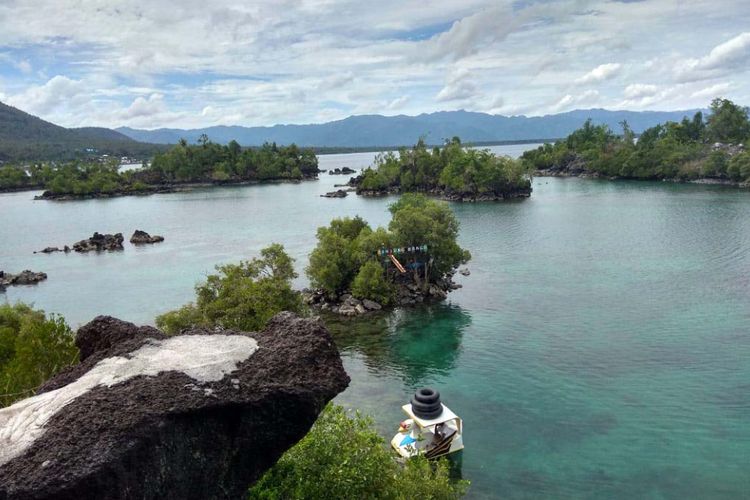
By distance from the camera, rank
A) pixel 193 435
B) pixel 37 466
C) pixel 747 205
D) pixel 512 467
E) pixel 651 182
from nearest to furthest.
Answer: pixel 37 466, pixel 193 435, pixel 512 467, pixel 747 205, pixel 651 182

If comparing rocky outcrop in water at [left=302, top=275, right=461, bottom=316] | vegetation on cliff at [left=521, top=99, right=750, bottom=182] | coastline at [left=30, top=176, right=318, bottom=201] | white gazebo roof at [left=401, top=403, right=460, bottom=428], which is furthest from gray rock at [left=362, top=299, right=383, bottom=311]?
coastline at [left=30, top=176, right=318, bottom=201]

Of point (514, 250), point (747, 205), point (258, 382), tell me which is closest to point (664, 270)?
point (514, 250)

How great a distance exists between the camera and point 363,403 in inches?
1335

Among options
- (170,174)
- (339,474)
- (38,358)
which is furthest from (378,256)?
(170,174)

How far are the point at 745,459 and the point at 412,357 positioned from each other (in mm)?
20441

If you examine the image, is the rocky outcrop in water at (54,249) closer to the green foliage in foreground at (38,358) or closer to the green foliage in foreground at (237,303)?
the green foliage in foreground at (237,303)

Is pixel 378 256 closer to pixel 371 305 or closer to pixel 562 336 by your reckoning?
pixel 371 305

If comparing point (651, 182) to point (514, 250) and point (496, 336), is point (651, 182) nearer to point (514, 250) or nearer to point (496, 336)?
point (514, 250)

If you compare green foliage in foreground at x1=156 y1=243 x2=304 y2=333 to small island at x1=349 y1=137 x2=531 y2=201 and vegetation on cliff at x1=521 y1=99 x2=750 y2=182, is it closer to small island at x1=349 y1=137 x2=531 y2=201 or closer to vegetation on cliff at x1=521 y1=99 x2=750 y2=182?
small island at x1=349 y1=137 x2=531 y2=201

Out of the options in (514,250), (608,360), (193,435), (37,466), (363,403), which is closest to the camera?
(37,466)

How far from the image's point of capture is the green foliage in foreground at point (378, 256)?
171ft

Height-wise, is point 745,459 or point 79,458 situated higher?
point 79,458

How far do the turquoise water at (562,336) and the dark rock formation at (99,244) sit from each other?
3667mm

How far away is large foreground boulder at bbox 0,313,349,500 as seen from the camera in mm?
9969
